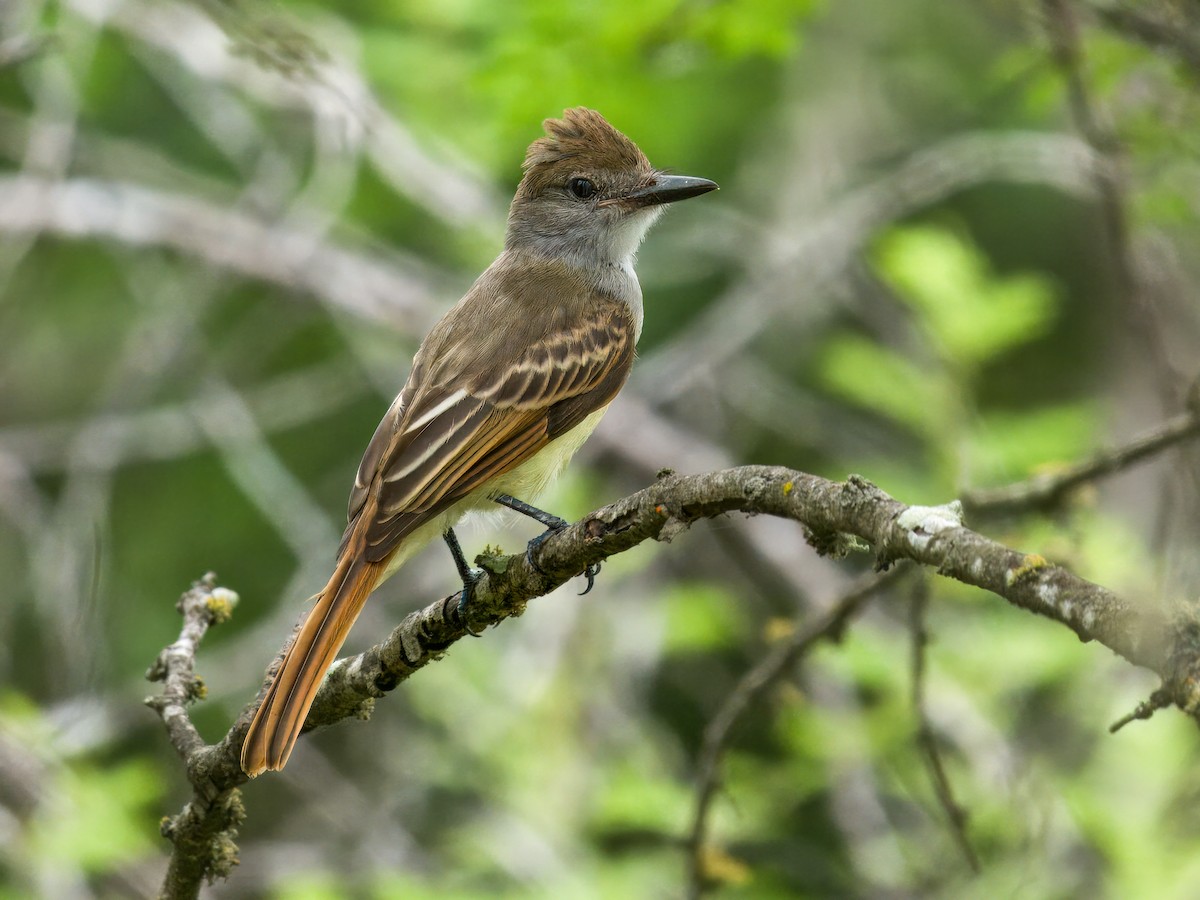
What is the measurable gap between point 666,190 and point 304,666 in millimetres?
2706

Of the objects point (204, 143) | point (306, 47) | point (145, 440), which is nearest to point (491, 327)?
point (306, 47)

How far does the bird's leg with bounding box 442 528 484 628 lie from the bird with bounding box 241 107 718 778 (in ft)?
0.03

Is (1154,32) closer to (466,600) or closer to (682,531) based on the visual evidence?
(682,531)

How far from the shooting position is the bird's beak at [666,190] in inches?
208

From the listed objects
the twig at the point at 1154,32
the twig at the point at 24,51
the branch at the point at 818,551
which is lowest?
the branch at the point at 818,551

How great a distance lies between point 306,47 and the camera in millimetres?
4859

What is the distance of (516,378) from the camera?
474cm

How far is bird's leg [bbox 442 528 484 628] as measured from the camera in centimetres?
335

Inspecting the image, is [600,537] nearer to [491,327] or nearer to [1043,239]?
[491,327]

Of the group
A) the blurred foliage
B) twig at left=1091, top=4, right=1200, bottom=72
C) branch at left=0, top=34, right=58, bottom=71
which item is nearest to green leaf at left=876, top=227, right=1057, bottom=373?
the blurred foliage

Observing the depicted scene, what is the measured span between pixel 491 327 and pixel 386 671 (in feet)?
6.14

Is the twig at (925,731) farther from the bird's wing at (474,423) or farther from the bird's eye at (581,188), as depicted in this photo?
the bird's eye at (581,188)

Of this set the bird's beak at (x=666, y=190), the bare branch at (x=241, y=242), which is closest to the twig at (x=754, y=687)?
the bird's beak at (x=666, y=190)

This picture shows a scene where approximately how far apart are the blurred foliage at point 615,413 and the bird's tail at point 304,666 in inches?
40.8
